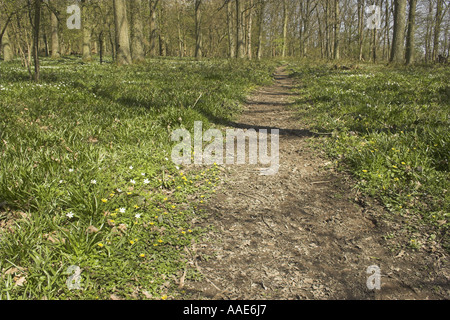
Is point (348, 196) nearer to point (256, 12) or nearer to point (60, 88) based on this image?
point (60, 88)

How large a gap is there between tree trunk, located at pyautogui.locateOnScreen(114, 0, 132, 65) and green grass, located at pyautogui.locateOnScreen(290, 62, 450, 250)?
1243 centimetres

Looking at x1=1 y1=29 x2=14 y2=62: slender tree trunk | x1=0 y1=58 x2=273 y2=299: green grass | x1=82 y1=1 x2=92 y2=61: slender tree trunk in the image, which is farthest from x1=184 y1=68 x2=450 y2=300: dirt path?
x1=1 y1=29 x2=14 y2=62: slender tree trunk

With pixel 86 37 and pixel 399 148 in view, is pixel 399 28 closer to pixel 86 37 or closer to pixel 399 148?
pixel 399 148

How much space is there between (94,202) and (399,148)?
442 centimetres

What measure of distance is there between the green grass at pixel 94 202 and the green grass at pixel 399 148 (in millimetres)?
2309

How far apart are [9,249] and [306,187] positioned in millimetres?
3531

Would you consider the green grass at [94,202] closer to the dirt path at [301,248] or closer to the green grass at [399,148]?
the dirt path at [301,248]

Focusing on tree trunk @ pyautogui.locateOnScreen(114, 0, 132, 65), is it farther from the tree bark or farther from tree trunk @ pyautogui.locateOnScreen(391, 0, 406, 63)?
tree trunk @ pyautogui.locateOnScreen(391, 0, 406, 63)

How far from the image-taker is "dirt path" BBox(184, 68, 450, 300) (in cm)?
249

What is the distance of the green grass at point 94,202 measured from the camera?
8.14ft

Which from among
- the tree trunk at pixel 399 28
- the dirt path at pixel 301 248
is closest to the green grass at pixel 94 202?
the dirt path at pixel 301 248

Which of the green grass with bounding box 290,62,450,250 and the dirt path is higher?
the green grass with bounding box 290,62,450,250
